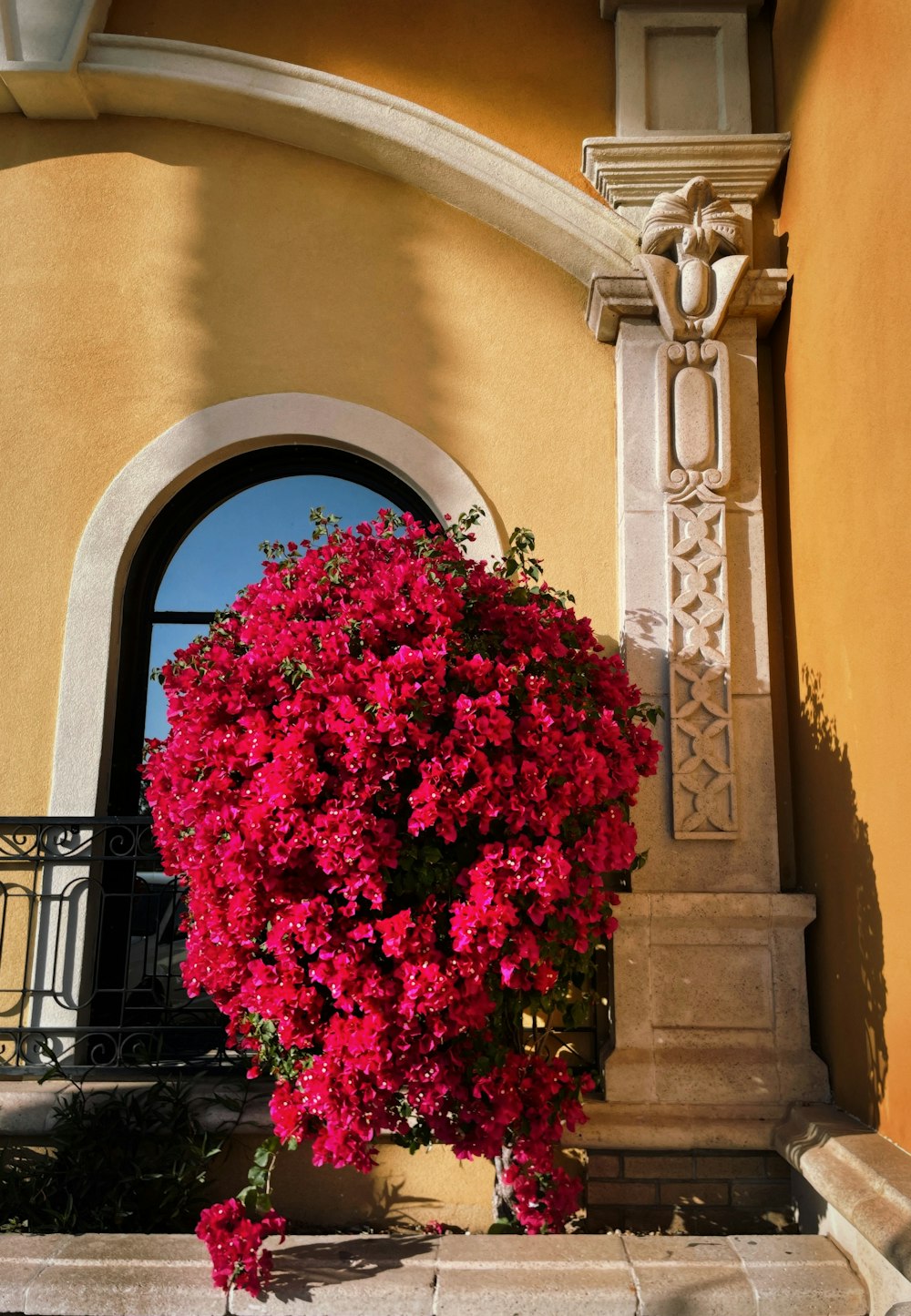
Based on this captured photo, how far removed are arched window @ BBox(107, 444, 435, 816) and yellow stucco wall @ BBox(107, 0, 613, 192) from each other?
4.82 ft

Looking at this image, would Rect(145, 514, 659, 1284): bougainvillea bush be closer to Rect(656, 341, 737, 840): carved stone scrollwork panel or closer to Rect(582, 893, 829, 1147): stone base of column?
Rect(582, 893, 829, 1147): stone base of column

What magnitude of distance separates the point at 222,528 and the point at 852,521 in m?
2.44

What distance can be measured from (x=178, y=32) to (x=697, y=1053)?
14.5ft

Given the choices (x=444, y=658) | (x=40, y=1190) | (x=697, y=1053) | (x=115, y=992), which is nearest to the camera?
(x=444, y=658)

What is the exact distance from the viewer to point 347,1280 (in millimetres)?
2693

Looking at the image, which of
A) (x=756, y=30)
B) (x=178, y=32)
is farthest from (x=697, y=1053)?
(x=178, y=32)

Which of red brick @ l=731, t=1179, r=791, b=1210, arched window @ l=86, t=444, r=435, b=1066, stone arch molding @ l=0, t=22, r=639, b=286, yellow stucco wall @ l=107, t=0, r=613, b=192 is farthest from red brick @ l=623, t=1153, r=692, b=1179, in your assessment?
yellow stucco wall @ l=107, t=0, r=613, b=192

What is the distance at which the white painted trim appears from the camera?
398 centimetres

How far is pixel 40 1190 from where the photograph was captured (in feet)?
10.5

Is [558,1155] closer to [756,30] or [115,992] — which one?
[115,992]

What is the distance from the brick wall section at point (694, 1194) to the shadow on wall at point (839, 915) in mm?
374

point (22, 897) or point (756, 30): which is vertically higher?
point (756, 30)

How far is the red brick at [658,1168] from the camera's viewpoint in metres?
3.37

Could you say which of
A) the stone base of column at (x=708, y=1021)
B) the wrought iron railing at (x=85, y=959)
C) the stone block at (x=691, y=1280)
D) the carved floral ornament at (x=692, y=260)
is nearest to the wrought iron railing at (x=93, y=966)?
the wrought iron railing at (x=85, y=959)
